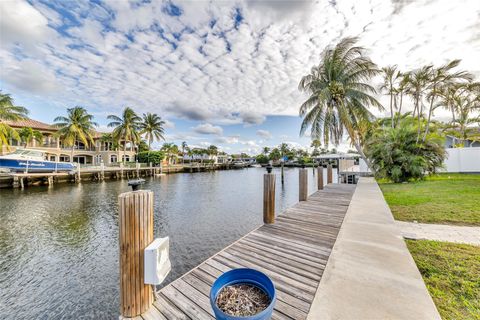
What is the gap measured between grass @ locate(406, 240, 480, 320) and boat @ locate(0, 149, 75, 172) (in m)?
26.6

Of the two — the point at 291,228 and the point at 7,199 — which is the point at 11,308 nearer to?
the point at 291,228

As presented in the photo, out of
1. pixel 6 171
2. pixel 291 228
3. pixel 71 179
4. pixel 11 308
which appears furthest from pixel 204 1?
pixel 71 179

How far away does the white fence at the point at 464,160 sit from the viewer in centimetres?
1531

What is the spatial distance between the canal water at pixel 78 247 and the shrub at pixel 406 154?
7597 millimetres

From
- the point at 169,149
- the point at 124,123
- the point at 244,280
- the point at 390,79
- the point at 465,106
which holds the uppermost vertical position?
the point at 124,123

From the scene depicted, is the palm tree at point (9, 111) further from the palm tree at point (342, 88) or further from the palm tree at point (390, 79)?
the palm tree at point (390, 79)

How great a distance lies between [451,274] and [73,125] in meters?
33.9

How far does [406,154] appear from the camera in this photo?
38.9 feet

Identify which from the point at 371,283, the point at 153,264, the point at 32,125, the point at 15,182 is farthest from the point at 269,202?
the point at 32,125

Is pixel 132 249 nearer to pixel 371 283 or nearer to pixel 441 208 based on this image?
pixel 371 283

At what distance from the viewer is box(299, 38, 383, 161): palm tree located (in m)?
12.0

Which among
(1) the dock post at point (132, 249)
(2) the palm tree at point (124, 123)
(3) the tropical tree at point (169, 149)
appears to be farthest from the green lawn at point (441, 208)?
(3) the tropical tree at point (169, 149)

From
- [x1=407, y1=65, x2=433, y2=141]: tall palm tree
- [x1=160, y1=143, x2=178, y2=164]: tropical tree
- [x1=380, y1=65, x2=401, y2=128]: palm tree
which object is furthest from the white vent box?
[x1=160, y1=143, x2=178, y2=164]: tropical tree

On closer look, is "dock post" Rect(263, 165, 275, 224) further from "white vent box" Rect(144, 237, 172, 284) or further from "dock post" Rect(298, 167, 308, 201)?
"white vent box" Rect(144, 237, 172, 284)
